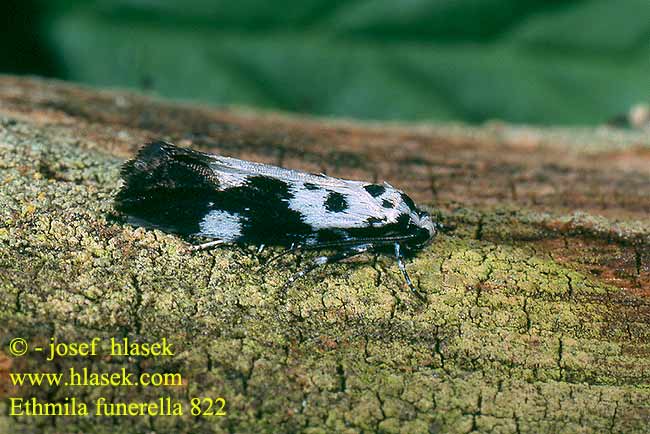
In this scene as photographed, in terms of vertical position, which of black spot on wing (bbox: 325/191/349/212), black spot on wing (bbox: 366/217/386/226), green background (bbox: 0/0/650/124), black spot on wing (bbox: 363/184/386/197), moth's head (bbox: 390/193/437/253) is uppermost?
green background (bbox: 0/0/650/124)

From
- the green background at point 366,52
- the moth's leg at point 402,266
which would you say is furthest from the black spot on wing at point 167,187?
the green background at point 366,52

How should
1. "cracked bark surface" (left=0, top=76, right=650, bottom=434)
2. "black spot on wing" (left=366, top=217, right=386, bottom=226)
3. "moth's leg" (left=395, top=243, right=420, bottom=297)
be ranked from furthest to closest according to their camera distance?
1. "black spot on wing" (left=366, top=217, right=386, bottom=226)
2. "moth's leg" (left=395, top=243, right=420, bottom=297)
3. "cracked bark surface" (left=0, top=76, right=650, bottom=434)

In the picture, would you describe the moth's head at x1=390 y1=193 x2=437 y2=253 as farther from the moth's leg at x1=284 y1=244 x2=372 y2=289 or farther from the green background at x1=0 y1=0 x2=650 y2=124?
the green background at x1=0 y1=0 x2=650 y2=124

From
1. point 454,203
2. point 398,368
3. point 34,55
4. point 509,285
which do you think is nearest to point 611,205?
point 454,203

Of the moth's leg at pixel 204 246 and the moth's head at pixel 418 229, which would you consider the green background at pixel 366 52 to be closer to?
the moth's head at pixel 418 229

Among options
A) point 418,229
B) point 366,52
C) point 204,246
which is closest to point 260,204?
point 204,246

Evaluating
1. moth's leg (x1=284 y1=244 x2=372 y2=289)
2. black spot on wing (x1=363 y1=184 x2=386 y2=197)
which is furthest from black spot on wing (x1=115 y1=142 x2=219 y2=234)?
black spot on wing (x1=363 y1=184 x2=386 y2=197)

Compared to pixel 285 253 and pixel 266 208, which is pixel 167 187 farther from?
pixel 285 253
